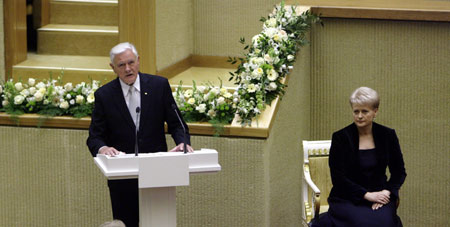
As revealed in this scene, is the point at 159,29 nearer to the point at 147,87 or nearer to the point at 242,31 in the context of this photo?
the point at 242,31

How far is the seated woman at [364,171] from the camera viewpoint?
16.1ft

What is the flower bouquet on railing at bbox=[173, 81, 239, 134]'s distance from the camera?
559 centimetres

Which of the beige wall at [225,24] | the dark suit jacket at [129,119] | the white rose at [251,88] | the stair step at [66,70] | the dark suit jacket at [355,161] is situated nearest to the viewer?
the dark suit jacket at [129,119]

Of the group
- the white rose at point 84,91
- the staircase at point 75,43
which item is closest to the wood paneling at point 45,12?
the staircase at point 75,43

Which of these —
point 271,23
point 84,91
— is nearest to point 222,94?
point 271,23

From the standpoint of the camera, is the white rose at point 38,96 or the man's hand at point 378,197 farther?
the white rose at point 38,96

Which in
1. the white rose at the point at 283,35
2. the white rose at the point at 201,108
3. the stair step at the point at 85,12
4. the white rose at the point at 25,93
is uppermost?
the stair step at the point at 85,12

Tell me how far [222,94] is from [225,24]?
2.57m

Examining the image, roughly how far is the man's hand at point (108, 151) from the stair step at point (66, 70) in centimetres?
241

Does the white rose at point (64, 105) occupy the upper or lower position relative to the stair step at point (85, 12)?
lower

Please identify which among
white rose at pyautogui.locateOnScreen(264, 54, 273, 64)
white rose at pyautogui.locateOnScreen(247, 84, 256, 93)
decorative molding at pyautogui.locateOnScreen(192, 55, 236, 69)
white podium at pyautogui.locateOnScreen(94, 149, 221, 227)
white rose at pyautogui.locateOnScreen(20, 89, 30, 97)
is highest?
white rose at pyautogui.locateOnScreen(264, 54, 273, 64)

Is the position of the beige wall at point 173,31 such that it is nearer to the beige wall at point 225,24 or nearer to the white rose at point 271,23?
the beige wall at point 225,24

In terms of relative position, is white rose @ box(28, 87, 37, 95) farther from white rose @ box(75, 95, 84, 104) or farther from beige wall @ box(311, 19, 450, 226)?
beige wall @ box(311, 19, 450, 226)

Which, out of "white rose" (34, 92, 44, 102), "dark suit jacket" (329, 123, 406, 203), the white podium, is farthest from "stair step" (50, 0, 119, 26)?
the white podium
